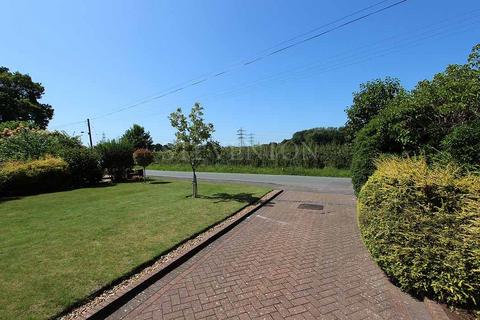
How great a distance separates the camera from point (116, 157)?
19250mm

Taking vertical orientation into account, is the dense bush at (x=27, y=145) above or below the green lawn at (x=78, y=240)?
above

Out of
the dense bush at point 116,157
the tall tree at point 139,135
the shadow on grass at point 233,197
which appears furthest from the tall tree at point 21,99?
the shadow on grass at point 233,197

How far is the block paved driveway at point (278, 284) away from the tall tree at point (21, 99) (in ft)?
128

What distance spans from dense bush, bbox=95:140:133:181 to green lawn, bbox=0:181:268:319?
8.46 meters

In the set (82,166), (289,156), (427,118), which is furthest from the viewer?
(289,156)

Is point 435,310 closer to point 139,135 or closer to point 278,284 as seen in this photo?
point 278,284

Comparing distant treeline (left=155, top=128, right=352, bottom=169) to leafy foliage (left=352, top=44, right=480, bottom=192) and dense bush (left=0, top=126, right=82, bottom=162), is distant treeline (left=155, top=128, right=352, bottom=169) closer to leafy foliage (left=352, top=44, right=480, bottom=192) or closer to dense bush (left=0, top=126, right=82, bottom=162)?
dense bush (left=0, top=126, right=82, bottom=162)

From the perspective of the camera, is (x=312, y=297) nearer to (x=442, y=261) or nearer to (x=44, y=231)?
(x=442, y=261)

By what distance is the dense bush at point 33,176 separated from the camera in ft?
43.7

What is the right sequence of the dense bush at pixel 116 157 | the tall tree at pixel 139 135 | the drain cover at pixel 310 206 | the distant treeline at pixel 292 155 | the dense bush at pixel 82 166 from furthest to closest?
the tall tree at pixel 139 135 < the distant treeline at pixel 292 155 < the dense bush at pixel 116 157 < the dense bush at pixel 82 166 < the drain cover at pixel 310 206

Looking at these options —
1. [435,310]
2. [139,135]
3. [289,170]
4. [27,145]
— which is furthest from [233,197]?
[139,135]

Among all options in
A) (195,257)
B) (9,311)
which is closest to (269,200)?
(195,257)

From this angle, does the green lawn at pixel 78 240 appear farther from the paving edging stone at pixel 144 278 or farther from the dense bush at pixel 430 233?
the dense bush at pixel 430 233

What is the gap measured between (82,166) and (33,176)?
289cm
